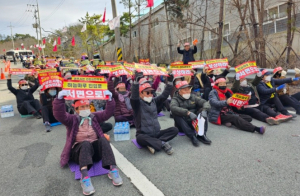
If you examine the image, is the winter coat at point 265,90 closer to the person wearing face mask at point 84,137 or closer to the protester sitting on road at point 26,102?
the person wearing face mask at point 84,137

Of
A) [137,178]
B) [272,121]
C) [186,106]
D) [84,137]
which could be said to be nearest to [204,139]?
[186,106]

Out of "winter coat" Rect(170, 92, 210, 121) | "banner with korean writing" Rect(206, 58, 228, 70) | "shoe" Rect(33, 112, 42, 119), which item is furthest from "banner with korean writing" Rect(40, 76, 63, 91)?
"banner with korean writing" Rect(206, 58, 228, 70)

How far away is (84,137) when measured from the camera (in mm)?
3459

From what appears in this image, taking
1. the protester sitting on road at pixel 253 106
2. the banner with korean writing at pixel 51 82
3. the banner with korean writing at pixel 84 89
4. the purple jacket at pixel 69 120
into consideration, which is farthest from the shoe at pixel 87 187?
the protester sitting on road at pixel 253 106

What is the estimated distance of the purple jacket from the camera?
3.18 m

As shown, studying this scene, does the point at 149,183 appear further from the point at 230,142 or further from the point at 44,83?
Answer: the point at 44,83

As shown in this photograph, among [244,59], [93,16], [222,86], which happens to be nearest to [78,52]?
[93,16]

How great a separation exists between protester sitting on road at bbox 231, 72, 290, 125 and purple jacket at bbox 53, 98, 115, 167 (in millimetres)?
3517

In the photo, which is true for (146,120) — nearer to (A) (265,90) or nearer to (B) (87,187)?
(B) (87,187)

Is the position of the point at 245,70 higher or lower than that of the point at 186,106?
higher

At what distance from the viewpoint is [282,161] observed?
3.32 meters

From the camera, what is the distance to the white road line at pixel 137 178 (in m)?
2.73

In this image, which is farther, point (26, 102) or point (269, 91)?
point (26, 102)

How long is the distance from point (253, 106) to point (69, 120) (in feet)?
14.7
